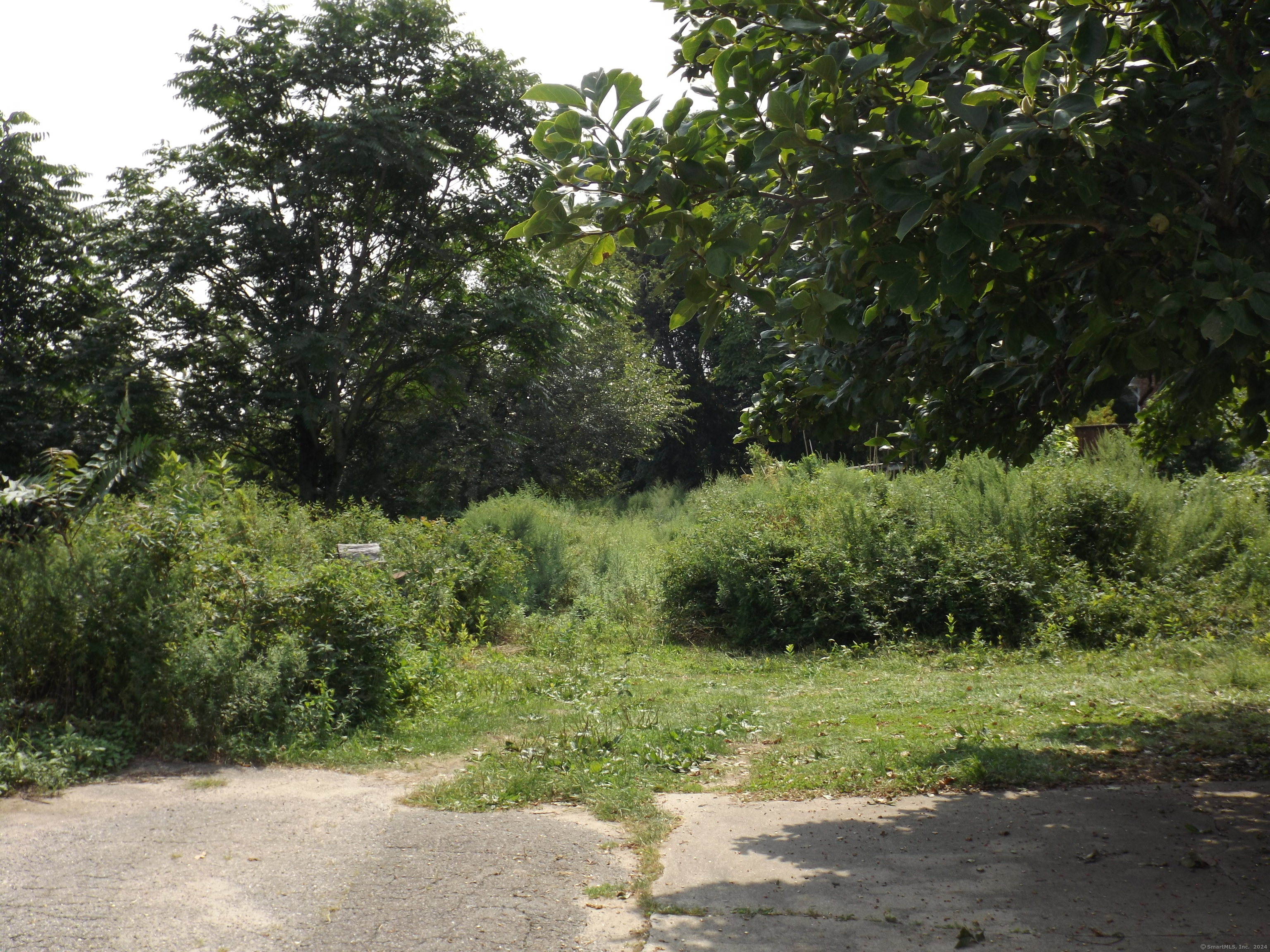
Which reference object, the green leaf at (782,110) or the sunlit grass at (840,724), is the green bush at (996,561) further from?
the green leaf at (782,110)

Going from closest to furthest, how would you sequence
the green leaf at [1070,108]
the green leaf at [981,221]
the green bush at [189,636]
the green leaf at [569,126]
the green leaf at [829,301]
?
the green leaf at [1070,108]
the green leaf at [981,221]
the green leaf at [829,301]
the green leaf at [569,126]
the green bush at [189,636]

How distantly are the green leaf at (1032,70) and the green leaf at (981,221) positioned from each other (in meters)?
0.36

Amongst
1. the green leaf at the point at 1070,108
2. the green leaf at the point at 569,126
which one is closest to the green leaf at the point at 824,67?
the green leaf at the point at 1070,108

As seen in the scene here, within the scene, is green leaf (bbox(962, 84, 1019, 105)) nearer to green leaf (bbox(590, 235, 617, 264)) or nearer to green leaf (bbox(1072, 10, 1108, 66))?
green leaf (bbox(1072, 10, 1108, 66))

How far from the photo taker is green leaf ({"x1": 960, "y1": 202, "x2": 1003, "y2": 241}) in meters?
2.88

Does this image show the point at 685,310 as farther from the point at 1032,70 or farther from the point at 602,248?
the point at 1032,70

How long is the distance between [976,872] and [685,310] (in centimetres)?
303

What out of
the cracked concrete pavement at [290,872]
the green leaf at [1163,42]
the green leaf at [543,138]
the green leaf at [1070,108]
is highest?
the green leaf at [1163,42]

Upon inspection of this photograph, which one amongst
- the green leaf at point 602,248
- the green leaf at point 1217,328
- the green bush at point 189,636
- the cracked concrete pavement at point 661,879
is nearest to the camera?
the green leaf at point 1217,328

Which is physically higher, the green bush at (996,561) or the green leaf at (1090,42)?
the green leaf at (1090,42)

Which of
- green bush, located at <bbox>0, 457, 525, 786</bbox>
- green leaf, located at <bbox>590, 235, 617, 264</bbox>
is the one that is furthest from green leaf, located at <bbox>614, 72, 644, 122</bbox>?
green bush, located at <bbox>0, 457, 525, 786</bbox>

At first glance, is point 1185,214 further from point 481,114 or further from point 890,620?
point 481,114

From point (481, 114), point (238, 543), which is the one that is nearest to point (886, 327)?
point (238, 543)

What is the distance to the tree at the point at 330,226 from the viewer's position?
20.2 metres
